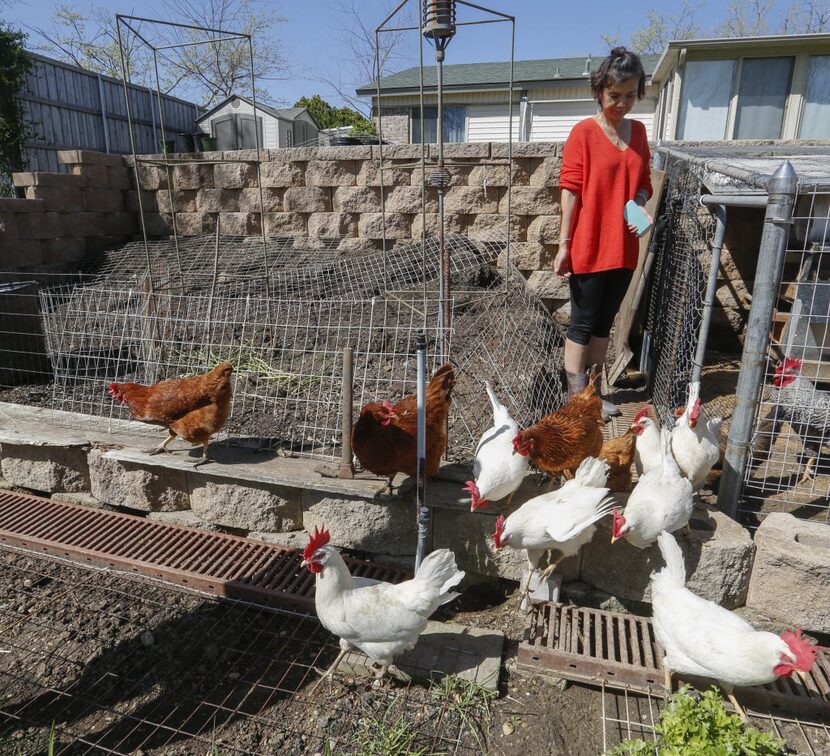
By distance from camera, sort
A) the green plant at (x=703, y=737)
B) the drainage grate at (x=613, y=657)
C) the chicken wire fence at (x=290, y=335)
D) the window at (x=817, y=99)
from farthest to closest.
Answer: the window at (x=817, y=99)
the chicken wire fence at (x=290, y=335)
the drainage grate at (x=613, y=657)
the green plant at (x=703, y=737)

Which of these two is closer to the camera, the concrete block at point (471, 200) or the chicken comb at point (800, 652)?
the chicken comb at point (800, 652)

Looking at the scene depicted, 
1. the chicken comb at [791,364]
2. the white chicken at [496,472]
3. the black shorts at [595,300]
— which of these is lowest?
the white chicken at [496,472]

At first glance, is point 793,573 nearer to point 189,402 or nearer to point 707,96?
point 189,402

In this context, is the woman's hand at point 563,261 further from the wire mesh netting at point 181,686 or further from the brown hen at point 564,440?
the wire mesh netting at point 181,686

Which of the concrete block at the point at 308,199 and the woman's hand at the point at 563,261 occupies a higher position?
the concrete block at the point at 308,199

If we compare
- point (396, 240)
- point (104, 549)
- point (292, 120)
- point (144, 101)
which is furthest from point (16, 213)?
point (292, 120)

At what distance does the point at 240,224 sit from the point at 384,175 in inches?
81.0

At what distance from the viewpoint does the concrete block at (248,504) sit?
322 cm

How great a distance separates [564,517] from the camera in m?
2.44

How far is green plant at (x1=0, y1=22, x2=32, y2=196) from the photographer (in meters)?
8.53

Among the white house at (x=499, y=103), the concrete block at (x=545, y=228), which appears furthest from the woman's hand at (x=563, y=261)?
the white house at (x=499, y=103)

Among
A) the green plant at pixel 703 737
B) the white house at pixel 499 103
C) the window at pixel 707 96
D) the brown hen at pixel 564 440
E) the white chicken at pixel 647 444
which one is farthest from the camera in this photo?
the white house at pixel 499 103

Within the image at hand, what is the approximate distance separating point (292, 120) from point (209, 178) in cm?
707

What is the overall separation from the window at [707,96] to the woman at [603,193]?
861 centimetres
